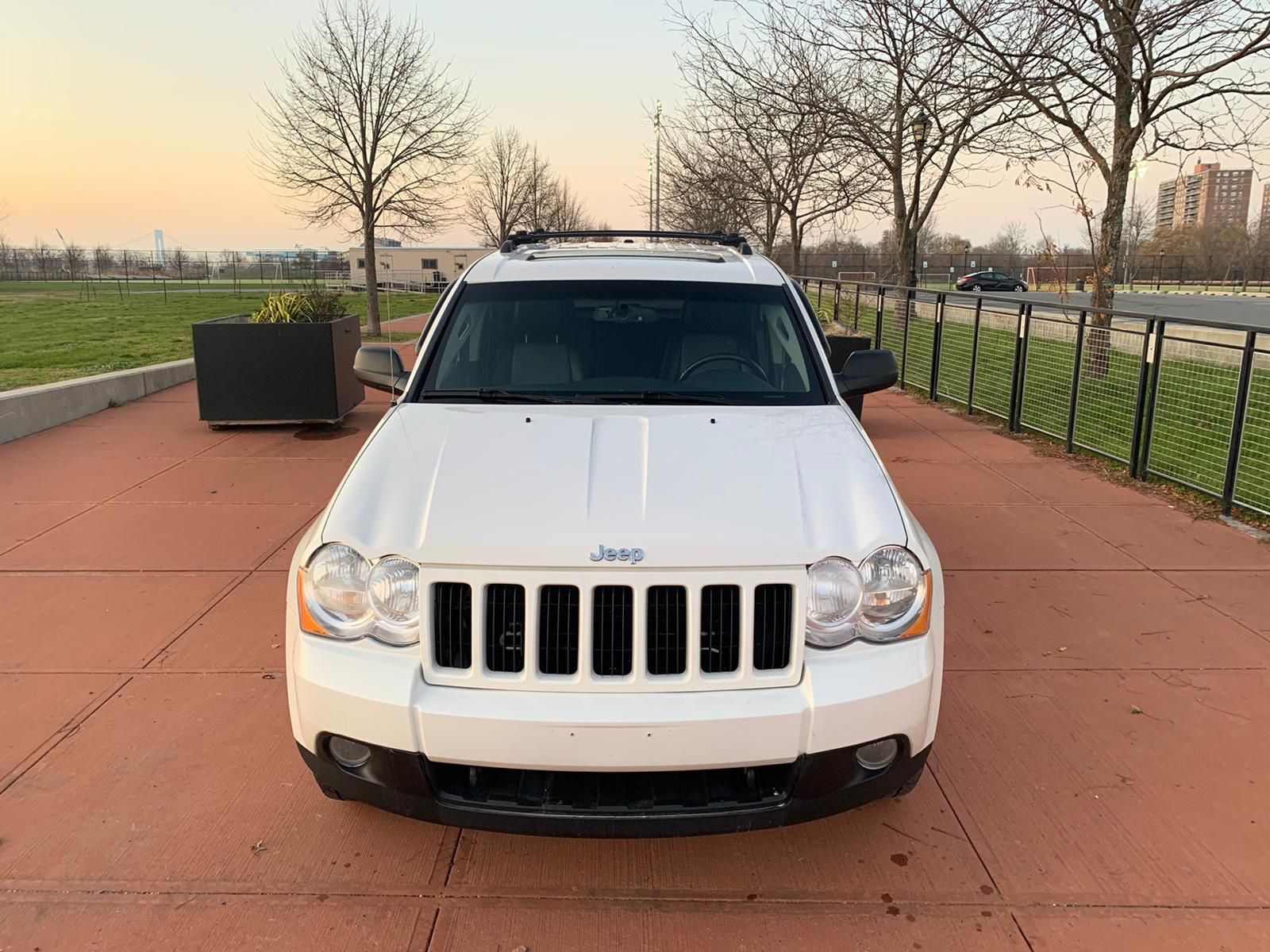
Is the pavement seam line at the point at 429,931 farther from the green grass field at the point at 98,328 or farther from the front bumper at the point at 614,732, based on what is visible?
the green grass field at the point at 98,328

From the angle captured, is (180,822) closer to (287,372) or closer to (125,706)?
(125,706)

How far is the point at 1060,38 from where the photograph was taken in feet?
33.6

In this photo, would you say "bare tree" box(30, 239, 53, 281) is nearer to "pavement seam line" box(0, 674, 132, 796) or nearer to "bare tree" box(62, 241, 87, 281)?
"bare tree" box(62, 241, 87, 281)

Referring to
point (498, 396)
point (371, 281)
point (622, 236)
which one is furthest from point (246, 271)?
point (498, 396)

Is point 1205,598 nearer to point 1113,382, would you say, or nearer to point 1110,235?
point 1113,382

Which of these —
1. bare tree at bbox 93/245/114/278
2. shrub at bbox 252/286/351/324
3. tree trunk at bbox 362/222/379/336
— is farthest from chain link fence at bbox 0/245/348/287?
shrub at bbox 252/286/351/324

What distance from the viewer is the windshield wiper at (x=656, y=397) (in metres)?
3.51

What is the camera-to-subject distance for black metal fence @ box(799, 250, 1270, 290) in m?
55.8

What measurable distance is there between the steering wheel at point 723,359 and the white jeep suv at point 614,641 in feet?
3.10

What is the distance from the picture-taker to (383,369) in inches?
165

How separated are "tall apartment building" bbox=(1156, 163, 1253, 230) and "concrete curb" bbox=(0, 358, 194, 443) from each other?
45.3 ft

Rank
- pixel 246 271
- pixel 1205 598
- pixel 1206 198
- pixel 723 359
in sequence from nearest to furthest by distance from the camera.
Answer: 1. pixel 723 359
2. pixel 1205 598
3. pixel 1206 198
4. pixel 246 271

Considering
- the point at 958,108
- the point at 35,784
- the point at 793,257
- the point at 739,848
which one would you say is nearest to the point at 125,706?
the point at 35,784

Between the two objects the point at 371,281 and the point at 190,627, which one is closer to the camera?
the point at 190,627
